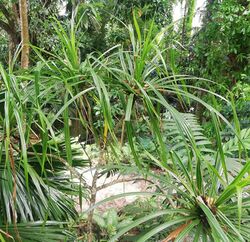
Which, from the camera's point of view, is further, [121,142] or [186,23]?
[186,23]

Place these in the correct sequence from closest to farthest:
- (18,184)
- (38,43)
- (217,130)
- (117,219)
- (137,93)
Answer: (217,130), (137,93), (18,184), (117,219), (38,43)

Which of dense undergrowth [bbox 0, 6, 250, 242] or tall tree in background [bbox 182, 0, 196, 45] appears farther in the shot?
tall tree in background [bbox 182, 0, 196, 45]

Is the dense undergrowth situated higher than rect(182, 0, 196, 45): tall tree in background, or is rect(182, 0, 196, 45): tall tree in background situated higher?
rect(182, 0, 196, 45): tall tree in background

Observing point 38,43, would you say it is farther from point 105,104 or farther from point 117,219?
point 105,104

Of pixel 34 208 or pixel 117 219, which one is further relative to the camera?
pixel 117 219

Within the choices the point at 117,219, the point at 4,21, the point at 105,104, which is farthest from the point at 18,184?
the point at 4,21

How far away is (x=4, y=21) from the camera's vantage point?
18.4ft

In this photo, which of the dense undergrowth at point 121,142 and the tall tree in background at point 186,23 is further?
the tall tree in background at point 186,23

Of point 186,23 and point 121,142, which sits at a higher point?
point 186,23

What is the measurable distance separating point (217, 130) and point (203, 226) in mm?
234

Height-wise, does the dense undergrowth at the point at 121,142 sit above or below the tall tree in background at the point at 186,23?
below

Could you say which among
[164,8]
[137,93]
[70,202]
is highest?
[164,8]

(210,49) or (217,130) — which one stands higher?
(210,49)

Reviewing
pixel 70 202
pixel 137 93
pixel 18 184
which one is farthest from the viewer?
pixel 70 202
